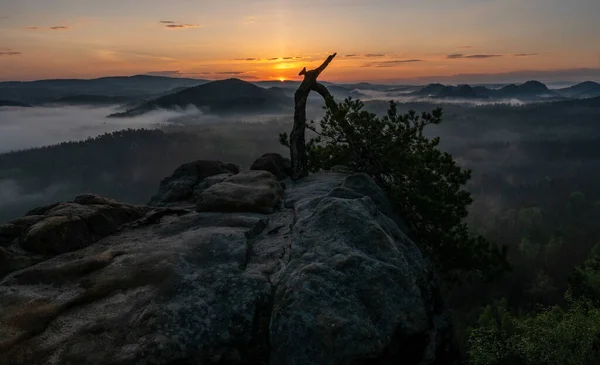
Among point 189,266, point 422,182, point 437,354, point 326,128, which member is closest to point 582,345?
point 422,182

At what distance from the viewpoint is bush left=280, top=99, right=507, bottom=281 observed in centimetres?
2255

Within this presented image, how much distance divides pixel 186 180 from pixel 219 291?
1421cm

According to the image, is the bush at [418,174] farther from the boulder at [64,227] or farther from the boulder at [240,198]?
the boulder at [64,227]

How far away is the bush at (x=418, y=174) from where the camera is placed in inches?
888

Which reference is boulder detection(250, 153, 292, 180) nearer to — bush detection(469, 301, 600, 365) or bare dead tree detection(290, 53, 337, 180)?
bare dead tree detection(290, 53, 337, 180)

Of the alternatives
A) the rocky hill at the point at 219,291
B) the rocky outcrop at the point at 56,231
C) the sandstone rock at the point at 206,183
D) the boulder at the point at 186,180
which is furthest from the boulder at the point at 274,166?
the rocky outcrop at the point at 56,231

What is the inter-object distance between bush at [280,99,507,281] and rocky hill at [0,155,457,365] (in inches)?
290

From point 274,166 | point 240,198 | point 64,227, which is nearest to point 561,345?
point 274,166

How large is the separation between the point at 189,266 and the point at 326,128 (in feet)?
50.6

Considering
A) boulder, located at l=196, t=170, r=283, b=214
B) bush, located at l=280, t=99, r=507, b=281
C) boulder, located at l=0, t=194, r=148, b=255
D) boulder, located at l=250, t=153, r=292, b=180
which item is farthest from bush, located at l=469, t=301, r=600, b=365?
boulder, located at l=0, t=194, r=148, b=255

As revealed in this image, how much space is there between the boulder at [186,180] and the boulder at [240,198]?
490 centimetres

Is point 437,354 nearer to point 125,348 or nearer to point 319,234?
point 319,234

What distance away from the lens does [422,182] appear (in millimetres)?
23016

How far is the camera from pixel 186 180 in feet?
80.4
